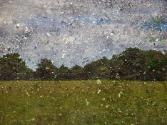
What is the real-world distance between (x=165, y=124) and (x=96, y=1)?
5412 millimetres

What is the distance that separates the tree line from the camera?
661 cm

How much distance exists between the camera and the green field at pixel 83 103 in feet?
18.0

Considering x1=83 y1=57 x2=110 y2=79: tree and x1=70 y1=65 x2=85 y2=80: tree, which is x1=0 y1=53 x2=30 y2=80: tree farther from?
x1=83 y1=57 x2=110 y2=79: tree

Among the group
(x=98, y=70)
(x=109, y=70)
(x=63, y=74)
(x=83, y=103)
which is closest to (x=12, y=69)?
(x=63, y=74)

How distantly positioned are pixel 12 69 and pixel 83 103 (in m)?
1.76

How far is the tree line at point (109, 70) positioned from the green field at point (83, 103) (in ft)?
1.65

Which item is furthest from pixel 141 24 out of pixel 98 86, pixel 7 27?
pixel 98 86

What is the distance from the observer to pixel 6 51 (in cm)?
907

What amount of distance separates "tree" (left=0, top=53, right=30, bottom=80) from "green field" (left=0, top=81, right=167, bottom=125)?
76cm

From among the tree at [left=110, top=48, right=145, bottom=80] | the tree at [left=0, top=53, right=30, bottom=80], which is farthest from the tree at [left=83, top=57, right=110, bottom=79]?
the tree at [left=0, top=53, right=30, bottom=80]

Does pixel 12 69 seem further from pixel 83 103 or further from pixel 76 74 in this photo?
pixel 83 103

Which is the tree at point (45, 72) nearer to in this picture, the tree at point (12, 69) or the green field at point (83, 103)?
the tree at point (12, 69)

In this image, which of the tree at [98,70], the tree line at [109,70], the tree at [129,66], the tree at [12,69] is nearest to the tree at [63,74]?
the tree line at [109,70]

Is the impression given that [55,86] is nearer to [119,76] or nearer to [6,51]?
A: [119,76]
